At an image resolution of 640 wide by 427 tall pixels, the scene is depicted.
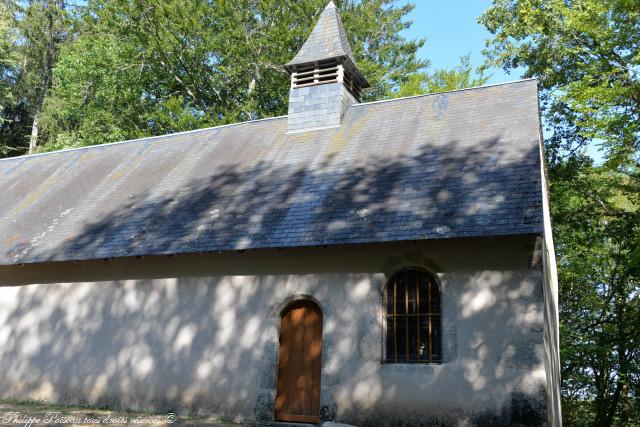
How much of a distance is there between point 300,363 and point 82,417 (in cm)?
373

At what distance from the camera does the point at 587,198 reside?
63.1ft

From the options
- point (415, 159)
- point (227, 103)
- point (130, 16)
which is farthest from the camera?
point (227, 103)

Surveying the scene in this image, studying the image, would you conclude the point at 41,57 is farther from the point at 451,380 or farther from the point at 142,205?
the point at 451,380

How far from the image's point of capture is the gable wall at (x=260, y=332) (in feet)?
29.2

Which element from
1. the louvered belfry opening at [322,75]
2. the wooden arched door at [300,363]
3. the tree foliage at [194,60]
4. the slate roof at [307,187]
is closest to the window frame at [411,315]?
the slate roof at [307,187]

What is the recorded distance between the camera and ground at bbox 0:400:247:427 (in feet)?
29.0

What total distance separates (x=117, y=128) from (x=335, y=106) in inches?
571

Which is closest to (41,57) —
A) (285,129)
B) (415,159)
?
(285,129)

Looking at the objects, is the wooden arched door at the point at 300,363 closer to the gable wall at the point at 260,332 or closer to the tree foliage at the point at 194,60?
the gable wall at the point at 260,332

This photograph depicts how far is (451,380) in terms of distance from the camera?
900 cm

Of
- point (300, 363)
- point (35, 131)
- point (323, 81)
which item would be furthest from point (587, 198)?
point (35, 131)

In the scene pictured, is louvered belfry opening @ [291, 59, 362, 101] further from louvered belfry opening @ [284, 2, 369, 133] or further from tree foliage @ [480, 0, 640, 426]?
tree foliage @ [480, 0, 640, 426]

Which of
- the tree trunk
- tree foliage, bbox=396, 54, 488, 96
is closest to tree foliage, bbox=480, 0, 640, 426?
tree foliage, bbox=396, 54, 488, 96

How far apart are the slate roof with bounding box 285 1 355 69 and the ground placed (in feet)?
31.4
